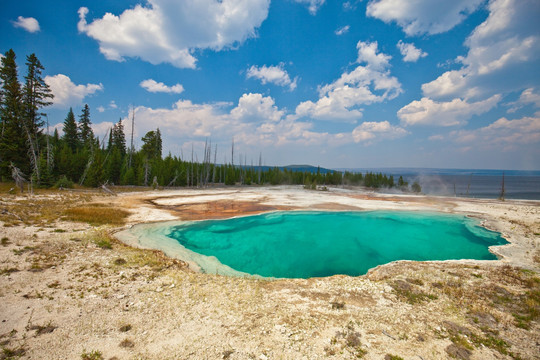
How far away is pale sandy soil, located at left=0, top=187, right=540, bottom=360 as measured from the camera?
4594 mm

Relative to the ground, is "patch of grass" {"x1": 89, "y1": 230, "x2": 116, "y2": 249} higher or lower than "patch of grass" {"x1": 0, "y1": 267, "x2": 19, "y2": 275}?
lower

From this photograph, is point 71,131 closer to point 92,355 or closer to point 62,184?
point 62,184

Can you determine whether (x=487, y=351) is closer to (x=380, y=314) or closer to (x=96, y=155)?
(x=380, y=314)

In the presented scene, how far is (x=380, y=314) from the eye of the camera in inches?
235

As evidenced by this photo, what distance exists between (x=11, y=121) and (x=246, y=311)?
4051cm

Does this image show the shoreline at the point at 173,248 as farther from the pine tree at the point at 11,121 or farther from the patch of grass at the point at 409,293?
the pine tree at the point at 11,121

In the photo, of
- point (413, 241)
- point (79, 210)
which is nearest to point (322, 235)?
point (413, 241)

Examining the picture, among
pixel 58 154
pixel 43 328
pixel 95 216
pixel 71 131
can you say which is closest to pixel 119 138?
pixel 71 131

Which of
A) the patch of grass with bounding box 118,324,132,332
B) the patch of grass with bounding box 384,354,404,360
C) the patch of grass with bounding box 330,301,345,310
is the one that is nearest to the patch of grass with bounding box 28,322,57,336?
the patch of grass with bounding box 118,324,132,332

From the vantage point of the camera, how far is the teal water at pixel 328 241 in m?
12.2

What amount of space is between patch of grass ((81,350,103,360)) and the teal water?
6969mm

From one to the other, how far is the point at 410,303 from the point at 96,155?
47.1m

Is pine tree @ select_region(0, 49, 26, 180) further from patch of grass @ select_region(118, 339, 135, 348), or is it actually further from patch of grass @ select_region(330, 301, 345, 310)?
patch of grass @ select_region(330, 301, 345, 310)

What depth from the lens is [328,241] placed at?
54.3ft
